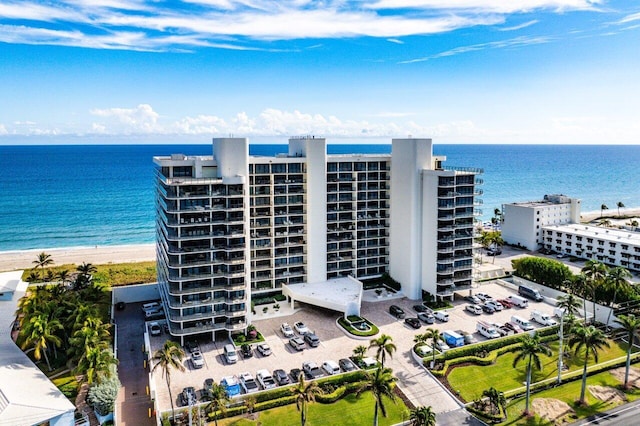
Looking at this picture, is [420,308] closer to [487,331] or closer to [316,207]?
[487,331]

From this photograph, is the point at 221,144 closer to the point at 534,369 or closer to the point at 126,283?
the point at 126,283

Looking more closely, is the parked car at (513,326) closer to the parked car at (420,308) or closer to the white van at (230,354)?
the parked car at (420,308)

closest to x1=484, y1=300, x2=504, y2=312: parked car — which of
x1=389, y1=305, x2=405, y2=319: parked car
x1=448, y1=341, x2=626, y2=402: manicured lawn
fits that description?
x1=448, y1=341, x2=626, y2=402: manicured lawn

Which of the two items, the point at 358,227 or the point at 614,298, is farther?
the point at 358,227

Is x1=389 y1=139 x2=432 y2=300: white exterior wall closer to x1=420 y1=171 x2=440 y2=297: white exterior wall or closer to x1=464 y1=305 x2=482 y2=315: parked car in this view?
x1=420 y1=171 x2=440 y2=297: white exterior wall

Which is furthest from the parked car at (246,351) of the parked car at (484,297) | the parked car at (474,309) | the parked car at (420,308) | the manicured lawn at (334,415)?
the parked car at (484,297)

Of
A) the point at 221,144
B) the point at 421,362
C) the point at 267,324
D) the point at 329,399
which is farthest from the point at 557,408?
the point at 221,144

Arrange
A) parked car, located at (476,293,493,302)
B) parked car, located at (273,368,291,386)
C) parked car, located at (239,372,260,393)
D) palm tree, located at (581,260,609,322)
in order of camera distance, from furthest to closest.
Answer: parked car, located at (476,293,493,302) < palm tree, located at (581,260,609,322) < parked car, located at (273,368,291,386) < parked car, located at (239,372,260,393)

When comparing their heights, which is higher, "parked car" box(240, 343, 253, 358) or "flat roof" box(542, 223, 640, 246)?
"flat roof" box(542, 223, 640, 246)
